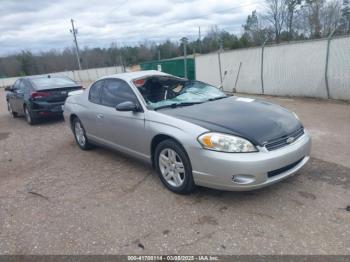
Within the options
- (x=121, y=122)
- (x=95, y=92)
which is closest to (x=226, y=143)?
(x=121, y=122)

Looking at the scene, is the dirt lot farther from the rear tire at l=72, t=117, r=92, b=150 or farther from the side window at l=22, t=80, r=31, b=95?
the side window at l=22, t=80, r=31, b=95

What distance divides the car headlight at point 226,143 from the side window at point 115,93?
151 cm

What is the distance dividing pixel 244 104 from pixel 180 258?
2376mm

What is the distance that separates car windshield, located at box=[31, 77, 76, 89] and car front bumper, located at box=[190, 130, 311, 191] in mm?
7205

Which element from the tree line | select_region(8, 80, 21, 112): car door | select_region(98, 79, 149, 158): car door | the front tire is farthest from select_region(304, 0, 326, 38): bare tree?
the front tire

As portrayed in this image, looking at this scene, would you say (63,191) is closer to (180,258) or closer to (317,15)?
(180,258)

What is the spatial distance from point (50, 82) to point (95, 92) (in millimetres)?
4803

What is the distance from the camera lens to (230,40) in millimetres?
46562

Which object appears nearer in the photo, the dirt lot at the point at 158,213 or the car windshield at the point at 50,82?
the dirt lot at the point at 158,213

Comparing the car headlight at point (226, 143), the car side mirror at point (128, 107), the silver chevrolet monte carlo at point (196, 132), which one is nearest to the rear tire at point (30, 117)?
the silver chevrolet monte carlo at point (196, 132)

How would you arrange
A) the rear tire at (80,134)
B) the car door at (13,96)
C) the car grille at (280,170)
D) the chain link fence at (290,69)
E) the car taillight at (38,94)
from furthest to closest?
the car door at (13,96) → the chain link fence at (290,69) → the car taillight at (38,94) → the rear tire at (80,134) → the car grille at (280,170)

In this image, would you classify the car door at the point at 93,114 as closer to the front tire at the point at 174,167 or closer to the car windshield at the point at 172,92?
the car windshield at the point at 172,92

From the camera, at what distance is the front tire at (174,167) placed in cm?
365

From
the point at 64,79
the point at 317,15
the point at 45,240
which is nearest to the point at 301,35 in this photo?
the point at 317,15
